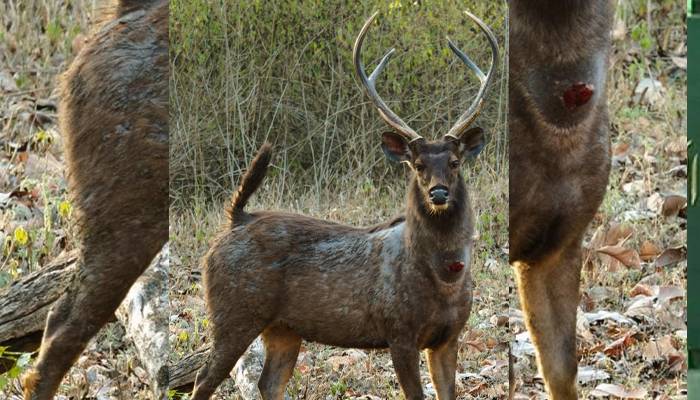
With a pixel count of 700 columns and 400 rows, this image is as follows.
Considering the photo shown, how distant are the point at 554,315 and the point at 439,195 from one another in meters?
0.77

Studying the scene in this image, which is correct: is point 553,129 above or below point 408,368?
above

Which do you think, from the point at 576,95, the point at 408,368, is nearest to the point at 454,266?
the point at 408,368

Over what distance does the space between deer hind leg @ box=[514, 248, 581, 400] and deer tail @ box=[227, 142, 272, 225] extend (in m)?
0.98

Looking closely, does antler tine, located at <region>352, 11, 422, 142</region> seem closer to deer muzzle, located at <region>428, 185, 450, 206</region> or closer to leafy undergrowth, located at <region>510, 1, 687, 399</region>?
deer muzzle, located at <region>428, 185, 450, 206</region>

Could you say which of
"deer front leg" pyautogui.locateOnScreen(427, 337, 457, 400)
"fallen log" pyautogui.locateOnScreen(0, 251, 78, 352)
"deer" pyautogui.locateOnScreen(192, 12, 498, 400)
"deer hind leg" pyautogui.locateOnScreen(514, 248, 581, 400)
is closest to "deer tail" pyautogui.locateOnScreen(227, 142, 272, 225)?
"deer" pyautogui.locateOnScreen(192, 12, 498, 400)

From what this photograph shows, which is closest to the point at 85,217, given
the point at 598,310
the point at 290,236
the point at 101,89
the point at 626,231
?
the point at 101,89

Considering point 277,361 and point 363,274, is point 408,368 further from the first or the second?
point 277,361

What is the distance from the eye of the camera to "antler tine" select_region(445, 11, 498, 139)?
3965 mm

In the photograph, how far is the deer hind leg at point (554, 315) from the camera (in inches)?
168

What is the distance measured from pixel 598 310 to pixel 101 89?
2869 millimetres

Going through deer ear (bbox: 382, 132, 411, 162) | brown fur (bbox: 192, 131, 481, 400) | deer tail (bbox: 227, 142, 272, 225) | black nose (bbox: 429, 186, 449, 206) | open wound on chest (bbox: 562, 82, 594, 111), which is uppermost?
open wound on chest (bbox: 562, 82, 594, 111)

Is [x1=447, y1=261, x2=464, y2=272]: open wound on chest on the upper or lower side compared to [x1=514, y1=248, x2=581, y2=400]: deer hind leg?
upper

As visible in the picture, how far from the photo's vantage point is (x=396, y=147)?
13.0 feet

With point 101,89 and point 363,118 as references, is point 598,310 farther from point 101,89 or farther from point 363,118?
point 101,89
